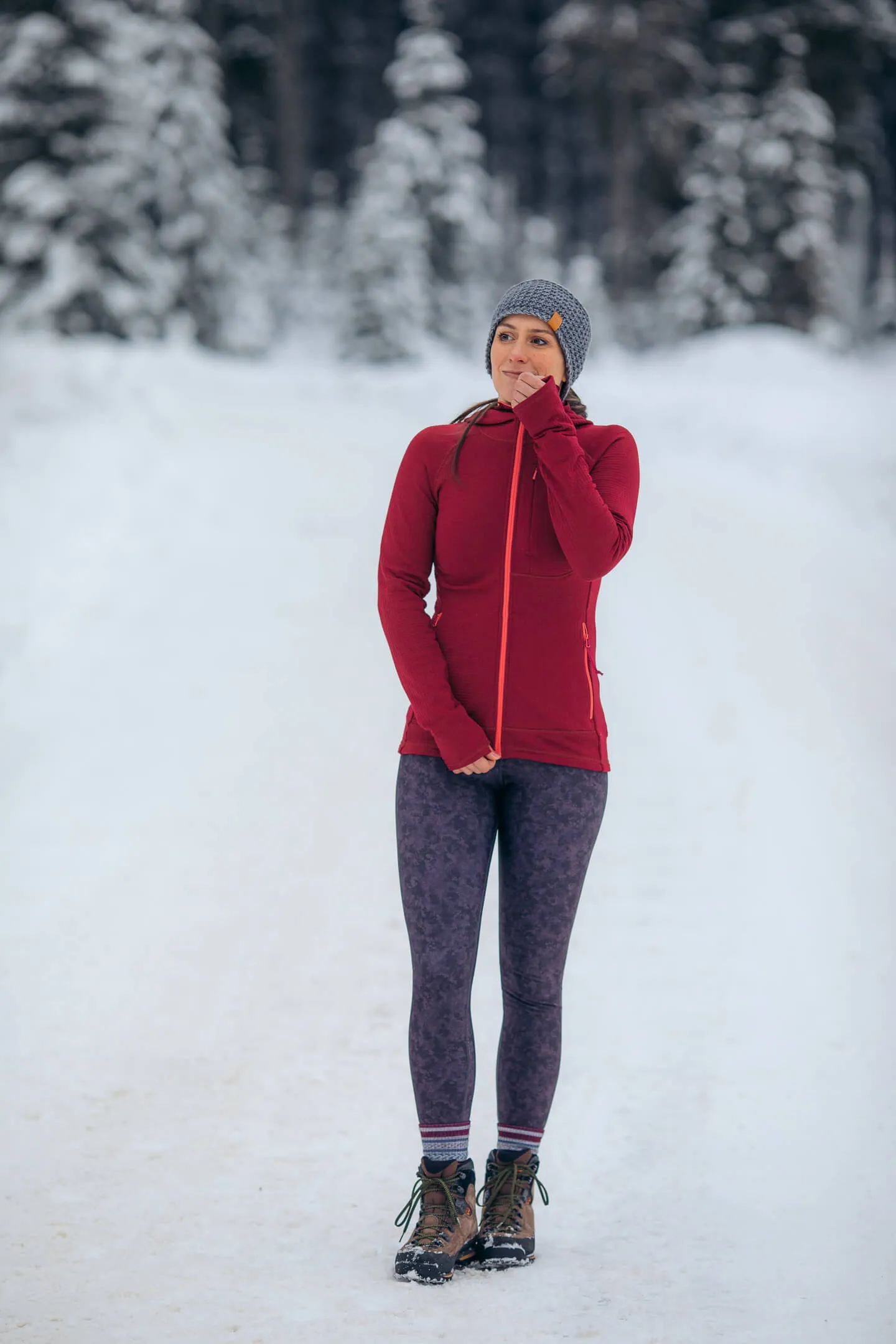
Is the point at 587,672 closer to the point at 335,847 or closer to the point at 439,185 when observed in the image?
the point at 335,847

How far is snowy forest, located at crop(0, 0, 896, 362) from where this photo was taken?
1769 cm

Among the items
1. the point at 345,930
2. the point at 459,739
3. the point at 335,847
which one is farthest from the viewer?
the point at 335,847

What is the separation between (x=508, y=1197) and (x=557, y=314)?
2130 mm

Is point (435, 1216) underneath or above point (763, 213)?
underneath

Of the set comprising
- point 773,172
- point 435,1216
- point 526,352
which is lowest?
point 435,1216

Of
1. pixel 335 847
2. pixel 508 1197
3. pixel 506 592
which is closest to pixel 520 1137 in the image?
pixel 508 1197

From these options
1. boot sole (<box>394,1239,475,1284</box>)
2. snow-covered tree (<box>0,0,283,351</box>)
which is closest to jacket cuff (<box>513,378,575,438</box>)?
boot sole (<box>394,1239,475,1284</box>)

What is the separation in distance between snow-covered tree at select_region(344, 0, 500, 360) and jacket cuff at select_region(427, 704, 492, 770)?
77.9 ft

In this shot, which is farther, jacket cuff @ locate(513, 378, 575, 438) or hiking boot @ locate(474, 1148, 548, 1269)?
hiking boot @ locate(474, 1148, 548, 1269)

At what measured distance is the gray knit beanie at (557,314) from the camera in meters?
2.97

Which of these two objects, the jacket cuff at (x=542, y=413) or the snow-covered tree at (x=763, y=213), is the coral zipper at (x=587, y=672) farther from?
the snow-covered tree at (x=763, y=213)

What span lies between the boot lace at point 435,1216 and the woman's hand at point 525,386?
6.02 ft

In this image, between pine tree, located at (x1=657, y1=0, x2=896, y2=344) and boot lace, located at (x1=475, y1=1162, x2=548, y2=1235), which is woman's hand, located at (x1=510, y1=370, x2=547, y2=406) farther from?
pine tree, located at (x1=657, y1=0, x2=896, y2=344)

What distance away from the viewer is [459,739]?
111 inches
